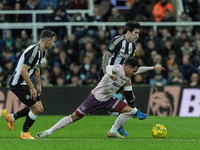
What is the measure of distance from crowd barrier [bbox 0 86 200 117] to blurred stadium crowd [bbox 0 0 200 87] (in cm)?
73

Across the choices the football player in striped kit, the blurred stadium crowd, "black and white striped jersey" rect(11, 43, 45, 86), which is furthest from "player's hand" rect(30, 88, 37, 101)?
the blurred stadium crowd

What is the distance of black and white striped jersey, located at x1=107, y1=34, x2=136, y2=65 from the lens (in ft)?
39.1

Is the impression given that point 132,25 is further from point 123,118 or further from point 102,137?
point 102,137

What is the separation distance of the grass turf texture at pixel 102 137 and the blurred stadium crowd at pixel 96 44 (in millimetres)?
3155

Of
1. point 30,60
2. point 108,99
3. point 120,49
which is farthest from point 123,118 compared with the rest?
point 30,60

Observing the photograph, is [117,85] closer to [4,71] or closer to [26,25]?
[4,71]

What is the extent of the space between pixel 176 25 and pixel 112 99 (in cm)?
1134

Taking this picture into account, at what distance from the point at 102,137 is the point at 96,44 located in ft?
29.5

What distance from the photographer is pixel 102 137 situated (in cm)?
1149

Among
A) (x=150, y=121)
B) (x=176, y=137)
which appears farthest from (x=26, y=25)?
(x=176, y=137)

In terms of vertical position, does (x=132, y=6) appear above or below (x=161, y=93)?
above

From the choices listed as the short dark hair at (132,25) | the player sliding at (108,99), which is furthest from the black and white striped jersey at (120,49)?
the player sliding at (108,99)

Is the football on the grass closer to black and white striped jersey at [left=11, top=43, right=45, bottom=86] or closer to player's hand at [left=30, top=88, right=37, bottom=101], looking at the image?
player's hand at [left=30, top=88, right=37, bottom=101]

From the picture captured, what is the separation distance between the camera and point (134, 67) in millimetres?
10516
